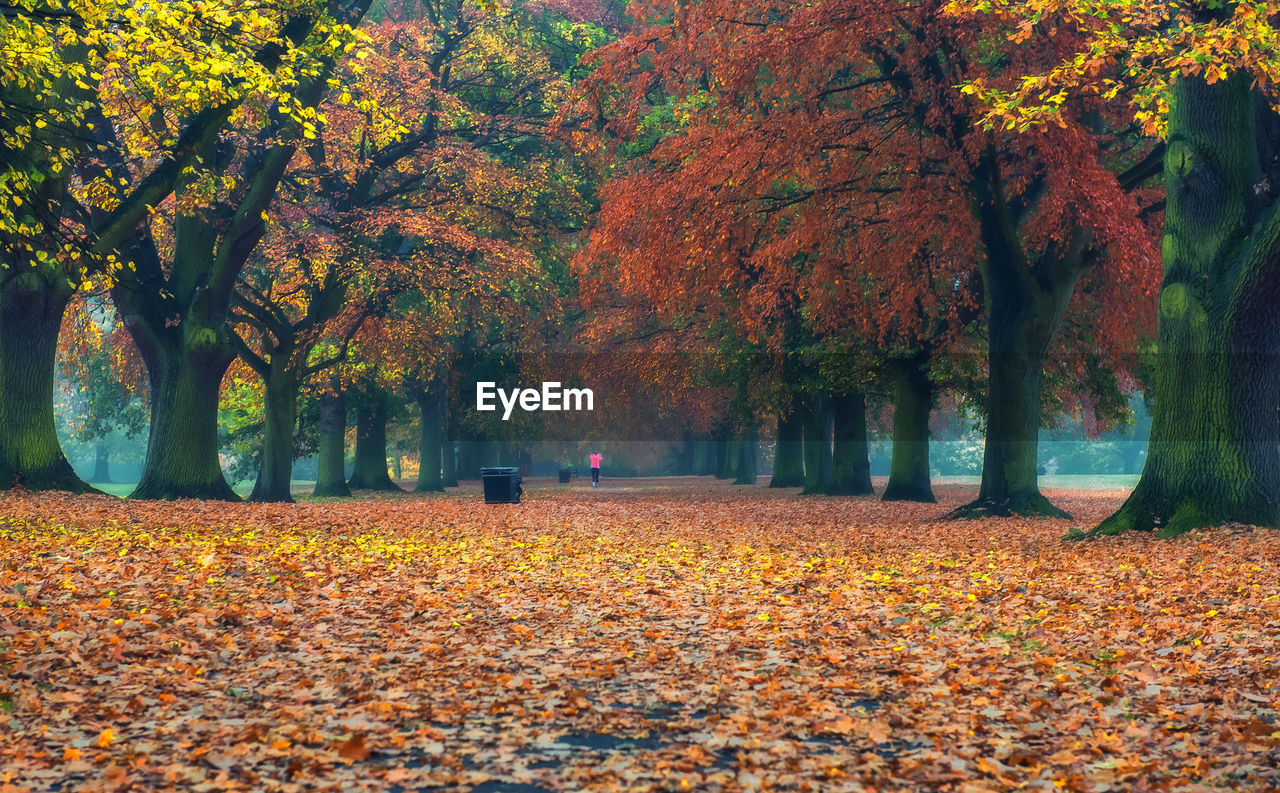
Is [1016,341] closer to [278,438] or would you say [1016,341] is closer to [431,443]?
[278,438]

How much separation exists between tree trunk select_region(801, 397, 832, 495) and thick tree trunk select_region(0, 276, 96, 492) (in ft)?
73.0

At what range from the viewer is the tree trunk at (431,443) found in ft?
152

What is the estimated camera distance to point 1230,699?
22.3 feet

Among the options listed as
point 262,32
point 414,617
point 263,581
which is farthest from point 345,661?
point 262,32

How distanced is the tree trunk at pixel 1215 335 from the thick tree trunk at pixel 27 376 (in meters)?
16.8

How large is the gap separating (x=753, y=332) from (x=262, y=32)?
1195cm

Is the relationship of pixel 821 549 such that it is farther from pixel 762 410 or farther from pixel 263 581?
pixel 762 410

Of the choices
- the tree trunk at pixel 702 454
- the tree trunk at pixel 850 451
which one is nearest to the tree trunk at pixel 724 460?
the tree trunk at pixel 702 454

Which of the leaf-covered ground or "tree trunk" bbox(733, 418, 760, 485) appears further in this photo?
"tree trunk" bbox(733, 418, 760, 485)

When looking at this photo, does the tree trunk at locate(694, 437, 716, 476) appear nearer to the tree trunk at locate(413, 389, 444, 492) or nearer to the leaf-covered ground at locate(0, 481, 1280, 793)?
the tree trunk at locate(413, 389, 444, 492)

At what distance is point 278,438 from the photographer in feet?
106

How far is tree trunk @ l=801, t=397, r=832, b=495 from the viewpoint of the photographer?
37.3 meters

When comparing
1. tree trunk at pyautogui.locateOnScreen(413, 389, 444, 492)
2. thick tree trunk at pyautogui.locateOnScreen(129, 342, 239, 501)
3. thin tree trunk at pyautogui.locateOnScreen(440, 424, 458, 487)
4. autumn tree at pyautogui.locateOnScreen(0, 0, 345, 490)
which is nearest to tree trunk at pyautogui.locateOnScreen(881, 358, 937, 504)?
thick tree trunk at pyautogui.locateOnScreen(129, 342, 239, 501)

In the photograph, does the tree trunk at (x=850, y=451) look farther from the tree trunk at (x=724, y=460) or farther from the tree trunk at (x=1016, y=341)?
the tree trunk at (x=724, y=460)
